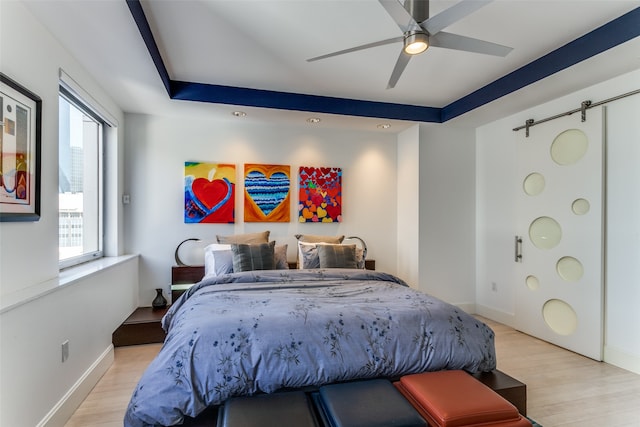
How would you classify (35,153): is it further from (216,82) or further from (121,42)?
(216,82)

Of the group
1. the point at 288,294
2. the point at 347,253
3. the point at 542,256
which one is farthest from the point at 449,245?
the point at 288,294

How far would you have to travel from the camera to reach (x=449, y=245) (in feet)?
13.9

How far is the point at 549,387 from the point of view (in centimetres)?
244

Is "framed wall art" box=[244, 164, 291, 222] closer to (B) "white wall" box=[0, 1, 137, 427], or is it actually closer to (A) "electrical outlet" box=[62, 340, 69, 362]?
(B) "white wall" box=[0, 1, 137, 427]

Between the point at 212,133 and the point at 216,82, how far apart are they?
807 millimetres

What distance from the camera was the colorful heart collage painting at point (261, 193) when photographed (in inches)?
152

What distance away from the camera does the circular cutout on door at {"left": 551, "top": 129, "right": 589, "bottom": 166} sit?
3066 millimetres

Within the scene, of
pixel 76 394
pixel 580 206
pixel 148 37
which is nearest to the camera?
pixel 76 394

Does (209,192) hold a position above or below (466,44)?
below

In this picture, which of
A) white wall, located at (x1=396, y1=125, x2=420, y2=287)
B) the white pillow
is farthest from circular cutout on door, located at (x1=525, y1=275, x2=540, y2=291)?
the white pillow

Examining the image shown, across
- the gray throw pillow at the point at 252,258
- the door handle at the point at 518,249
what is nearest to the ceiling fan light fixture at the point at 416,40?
the gray throw pillow at the point at 252,258

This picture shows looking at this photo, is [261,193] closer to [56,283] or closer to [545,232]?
[56,283]

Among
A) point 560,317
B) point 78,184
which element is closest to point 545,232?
point 560,317

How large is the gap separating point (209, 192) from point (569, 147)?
3887 mm
